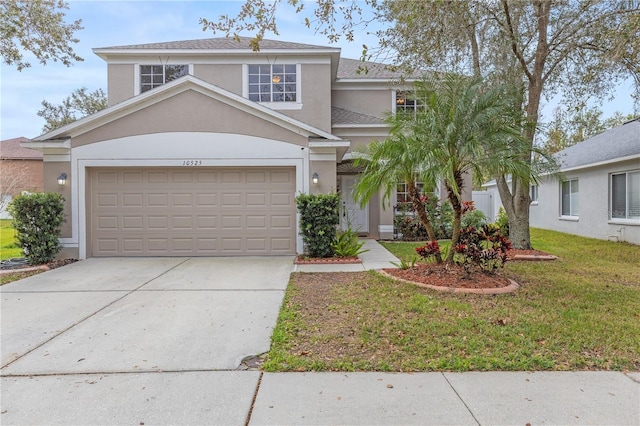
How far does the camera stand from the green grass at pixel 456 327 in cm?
366

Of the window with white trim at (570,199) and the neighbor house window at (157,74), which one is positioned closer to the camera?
the neighbor house window at (157,74)

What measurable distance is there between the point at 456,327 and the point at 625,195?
11427 millimetres

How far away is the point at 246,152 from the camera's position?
965 centimetres

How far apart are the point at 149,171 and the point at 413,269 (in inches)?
281

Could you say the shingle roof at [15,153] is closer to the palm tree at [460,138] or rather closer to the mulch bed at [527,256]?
the palm tree at [460,138]

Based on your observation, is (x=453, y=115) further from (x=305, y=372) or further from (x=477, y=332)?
(x=305, y=372)

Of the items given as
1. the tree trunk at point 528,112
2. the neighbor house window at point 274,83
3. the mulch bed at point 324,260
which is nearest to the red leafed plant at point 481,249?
the tree trunk at point 528,112

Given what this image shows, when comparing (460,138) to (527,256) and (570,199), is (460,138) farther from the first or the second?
(570,199)

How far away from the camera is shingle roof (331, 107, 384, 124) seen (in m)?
13.5

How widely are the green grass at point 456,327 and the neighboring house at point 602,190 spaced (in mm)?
5526

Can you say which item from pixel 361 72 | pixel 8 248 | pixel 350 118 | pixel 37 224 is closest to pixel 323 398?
pixel 37 224

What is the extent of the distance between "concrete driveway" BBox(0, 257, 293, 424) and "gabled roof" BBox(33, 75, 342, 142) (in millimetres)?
3817

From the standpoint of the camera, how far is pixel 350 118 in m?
13.8

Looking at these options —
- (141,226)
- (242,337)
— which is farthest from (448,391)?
(141,226)
